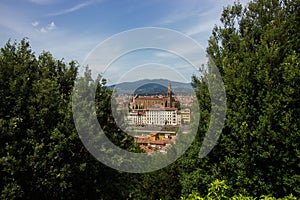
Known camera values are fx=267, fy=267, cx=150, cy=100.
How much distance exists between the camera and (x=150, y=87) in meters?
10.7

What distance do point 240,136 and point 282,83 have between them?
6.66 ft

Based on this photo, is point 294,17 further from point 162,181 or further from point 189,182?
point 162,181

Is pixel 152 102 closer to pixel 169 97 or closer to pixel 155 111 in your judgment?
pixel 169 97

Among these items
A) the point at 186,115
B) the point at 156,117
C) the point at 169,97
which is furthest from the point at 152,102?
the point at 186,115

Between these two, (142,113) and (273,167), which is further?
(142,113)

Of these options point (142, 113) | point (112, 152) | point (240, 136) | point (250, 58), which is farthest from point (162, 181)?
point (250, 58)

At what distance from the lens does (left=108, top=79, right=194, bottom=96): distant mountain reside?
10.2 metres

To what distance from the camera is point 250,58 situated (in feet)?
28.0

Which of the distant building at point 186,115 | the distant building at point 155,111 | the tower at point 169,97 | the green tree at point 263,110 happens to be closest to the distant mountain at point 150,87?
the tower at point 169,97

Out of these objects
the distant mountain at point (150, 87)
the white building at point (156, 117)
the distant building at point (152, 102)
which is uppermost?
the distant mountain at point (150, 87)

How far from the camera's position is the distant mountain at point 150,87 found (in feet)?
33.3

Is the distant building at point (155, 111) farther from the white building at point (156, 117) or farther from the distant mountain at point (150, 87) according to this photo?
the distant mountain at point (150, 87)

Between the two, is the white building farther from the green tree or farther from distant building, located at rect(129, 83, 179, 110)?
the green tree

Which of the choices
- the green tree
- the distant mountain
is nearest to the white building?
the distant mountain
